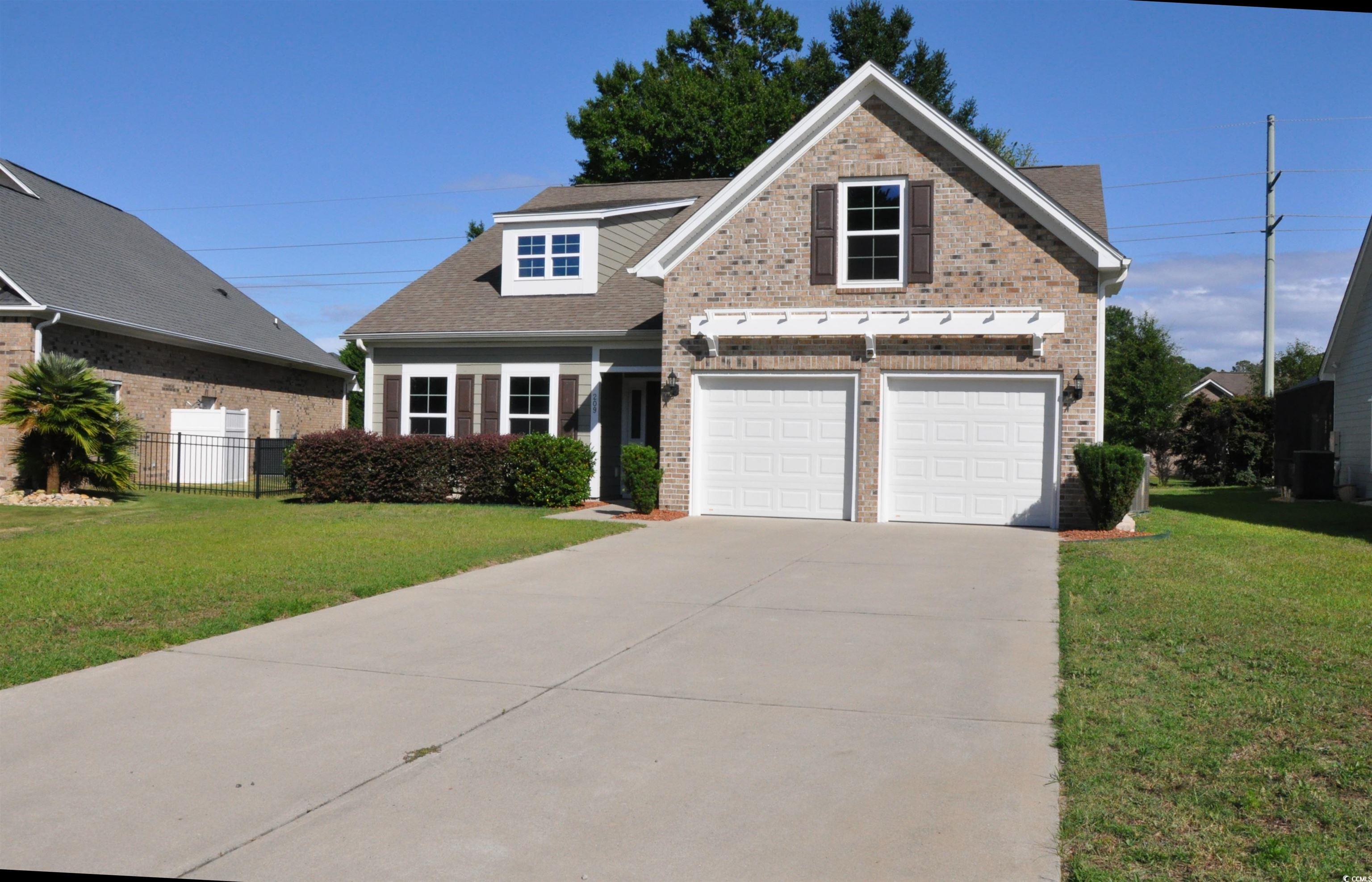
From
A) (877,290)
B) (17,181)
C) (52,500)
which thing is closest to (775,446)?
(877,290)

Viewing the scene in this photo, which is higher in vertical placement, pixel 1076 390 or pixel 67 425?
pixel 1076 390

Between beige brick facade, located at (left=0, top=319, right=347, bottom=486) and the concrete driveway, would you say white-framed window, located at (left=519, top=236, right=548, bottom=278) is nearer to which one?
beige brick facade, located at (left=0, top=319, right=347, bottom=486)

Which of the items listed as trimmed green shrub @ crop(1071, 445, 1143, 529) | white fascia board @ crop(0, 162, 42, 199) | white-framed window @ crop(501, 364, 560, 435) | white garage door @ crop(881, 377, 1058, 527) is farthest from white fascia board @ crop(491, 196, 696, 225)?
white fascia board @ crop(0, 162, 42, 199)

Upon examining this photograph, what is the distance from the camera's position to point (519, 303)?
70.7 feet

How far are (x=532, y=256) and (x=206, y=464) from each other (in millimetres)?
9958

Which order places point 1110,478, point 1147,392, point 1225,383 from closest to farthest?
point 1110,478
point 1147,392
point 1225,383

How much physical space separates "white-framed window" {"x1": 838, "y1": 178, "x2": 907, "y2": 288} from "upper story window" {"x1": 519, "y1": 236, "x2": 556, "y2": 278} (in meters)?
7.64

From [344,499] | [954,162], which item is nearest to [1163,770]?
[954,162]

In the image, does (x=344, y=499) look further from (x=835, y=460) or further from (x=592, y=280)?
(x=835, y=460)

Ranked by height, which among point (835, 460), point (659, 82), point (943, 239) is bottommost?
point (835, 460)

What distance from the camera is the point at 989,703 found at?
19.9ft

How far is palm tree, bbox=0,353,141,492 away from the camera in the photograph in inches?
739

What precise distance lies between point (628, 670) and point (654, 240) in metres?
15.2

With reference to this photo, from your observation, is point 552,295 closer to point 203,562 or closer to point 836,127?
point 836,127
